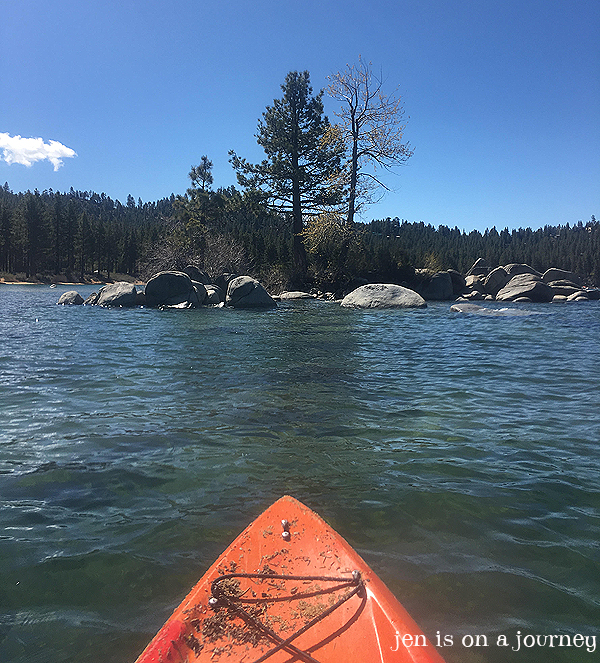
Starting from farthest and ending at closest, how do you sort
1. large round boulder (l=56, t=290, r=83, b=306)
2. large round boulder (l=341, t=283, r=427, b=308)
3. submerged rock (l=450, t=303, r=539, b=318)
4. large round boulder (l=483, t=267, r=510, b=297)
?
large round boulder (l=483, t=267, r=510, b=297) → large round boulder (l=56, t=290, r=83, b=306) → large round boulder (l=341, t=283, r=427, b=308) → submerged rock (l=450, t=303, r=539, b=318)

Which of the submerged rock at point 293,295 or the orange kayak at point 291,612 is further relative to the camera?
the submerged rock at point 293,295

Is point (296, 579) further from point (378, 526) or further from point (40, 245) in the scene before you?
point (40, 245)

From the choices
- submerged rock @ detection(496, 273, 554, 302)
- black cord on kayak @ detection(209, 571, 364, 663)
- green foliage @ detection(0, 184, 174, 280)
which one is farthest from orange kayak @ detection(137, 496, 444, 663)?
green foliage @ detection(0, 184, 174, 280)

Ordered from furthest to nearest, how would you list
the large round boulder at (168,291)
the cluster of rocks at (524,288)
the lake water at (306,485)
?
the cluster of rocks at (524,288) → the large round boulder at (168,291) → the lake water at (306,485)

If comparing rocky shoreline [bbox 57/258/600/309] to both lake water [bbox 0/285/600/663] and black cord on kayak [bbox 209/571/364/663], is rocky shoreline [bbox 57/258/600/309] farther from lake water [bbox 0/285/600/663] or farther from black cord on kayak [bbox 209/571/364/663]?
black cord on kayak [bbox 209/571/364/663]

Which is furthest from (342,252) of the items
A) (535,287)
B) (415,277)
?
(535,287)

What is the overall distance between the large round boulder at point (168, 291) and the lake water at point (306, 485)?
1293 cm

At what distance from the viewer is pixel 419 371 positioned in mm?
7895

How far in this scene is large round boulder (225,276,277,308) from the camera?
21.6m

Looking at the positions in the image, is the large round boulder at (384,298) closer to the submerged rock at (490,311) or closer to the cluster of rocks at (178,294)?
the submerged rock at (490,311)

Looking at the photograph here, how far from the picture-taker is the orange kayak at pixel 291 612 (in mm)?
1771

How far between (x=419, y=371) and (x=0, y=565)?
664cm

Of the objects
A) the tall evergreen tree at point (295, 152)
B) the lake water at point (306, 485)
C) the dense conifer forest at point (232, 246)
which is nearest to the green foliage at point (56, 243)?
the dense conifer forest at point (232, 246)

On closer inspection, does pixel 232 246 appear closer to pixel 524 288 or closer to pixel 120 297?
pixel 120 297
